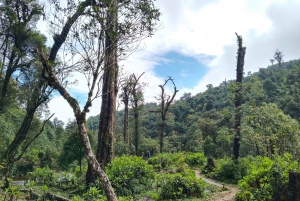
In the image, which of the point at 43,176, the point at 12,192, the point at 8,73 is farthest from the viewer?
the point at 8,73

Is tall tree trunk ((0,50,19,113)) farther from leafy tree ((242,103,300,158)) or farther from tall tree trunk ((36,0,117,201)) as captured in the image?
leafy tree ((242,103,300,158))

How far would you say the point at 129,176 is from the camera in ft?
28.0

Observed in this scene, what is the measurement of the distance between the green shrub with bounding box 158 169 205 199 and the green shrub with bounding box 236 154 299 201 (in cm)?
174

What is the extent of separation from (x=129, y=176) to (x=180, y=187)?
181 centimetres

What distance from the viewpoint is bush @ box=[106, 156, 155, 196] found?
8.19m

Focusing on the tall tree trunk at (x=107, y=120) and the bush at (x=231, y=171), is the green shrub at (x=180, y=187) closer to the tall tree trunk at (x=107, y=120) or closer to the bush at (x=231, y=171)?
the tall tree trunk at (x=107, y=120)

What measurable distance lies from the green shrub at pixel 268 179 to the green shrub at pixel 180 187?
1.74 meters

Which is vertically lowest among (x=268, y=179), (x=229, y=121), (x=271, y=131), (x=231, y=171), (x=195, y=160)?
(x=195, y=160)

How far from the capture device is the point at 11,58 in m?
11.2

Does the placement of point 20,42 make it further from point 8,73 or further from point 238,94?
point 238,94

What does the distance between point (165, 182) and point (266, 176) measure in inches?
120

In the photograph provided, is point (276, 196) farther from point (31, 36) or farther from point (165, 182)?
point (31, 36)

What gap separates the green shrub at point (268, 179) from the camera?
5.59 m

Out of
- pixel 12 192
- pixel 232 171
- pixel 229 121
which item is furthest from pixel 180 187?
pixel 229 121
